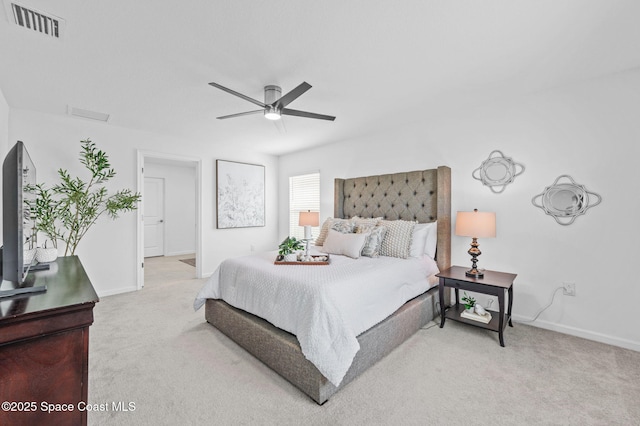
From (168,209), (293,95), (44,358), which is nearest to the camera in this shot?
(44,358)

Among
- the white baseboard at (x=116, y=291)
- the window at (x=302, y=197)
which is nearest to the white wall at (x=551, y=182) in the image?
the window at (x=302, y=197)

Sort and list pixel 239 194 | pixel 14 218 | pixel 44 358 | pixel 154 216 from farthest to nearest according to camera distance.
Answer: pixel 154 216 → pixel 239 194 → pixel 14 218 → pixel 44 358

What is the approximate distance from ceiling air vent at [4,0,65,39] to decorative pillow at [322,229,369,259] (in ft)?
9.08

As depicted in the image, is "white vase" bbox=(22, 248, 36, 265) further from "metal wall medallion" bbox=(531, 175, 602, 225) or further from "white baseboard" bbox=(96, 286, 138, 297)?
"metal wall medallion" bbox=(531, 175, 602, 225)

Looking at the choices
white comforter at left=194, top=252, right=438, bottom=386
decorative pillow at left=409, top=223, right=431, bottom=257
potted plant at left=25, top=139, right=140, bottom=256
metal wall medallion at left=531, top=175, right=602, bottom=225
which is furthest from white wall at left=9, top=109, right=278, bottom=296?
metal wall medallion at left=531, top=175, right=602, bottom=225

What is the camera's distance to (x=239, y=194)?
525 centimetres

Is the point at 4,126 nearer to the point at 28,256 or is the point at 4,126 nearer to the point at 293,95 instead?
the point at 28,256

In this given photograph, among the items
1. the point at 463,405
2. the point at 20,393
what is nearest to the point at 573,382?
the point at 463,405

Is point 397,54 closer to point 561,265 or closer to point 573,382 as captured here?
Answer: point 561,265

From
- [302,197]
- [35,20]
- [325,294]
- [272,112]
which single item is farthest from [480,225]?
[35,20]

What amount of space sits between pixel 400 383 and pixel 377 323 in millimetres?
422

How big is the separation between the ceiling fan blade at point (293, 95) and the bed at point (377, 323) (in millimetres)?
1478

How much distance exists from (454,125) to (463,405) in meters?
2.88

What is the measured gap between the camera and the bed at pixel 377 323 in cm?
187
